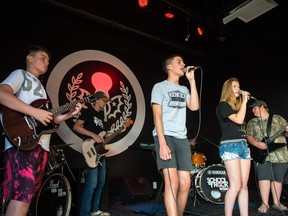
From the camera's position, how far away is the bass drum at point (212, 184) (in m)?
4.34

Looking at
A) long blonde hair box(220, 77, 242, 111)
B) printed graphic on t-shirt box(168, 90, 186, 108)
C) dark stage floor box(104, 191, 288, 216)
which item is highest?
long blonde hair box(220, 77, 242, 111)

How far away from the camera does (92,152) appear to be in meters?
3.51

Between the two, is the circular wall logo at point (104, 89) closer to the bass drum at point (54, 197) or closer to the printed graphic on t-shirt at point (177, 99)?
the bass drum at point (54, 197)

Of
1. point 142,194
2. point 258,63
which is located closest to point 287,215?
point 142,194

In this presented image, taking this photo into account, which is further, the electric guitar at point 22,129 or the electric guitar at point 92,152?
the electric guitar at point 92,152

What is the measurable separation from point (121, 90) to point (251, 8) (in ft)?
9.52

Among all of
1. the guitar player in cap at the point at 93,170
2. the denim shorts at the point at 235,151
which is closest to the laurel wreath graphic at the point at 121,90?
the guitar player in cap at the point at 93,170

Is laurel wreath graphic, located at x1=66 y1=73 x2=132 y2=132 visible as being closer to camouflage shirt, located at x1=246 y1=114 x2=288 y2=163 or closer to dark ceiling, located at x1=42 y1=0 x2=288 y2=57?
dark ceiling, located at x1=42 y1=0 x2=288 y2=57

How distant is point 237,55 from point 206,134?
2.09 m

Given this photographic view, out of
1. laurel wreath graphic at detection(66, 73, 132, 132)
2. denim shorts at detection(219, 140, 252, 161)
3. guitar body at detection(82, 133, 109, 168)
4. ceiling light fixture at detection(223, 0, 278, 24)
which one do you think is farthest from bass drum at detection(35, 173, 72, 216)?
ceiling light fixture at detection(223, 0, 278, 24)

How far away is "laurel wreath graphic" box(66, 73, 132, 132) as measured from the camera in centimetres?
448

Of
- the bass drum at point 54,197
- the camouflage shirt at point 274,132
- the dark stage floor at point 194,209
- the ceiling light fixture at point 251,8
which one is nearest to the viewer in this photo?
the bass drum at point 54,197

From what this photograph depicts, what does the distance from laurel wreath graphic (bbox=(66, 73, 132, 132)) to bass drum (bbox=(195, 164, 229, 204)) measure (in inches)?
72.1

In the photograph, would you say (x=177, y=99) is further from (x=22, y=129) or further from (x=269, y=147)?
(x=269, y=147)
